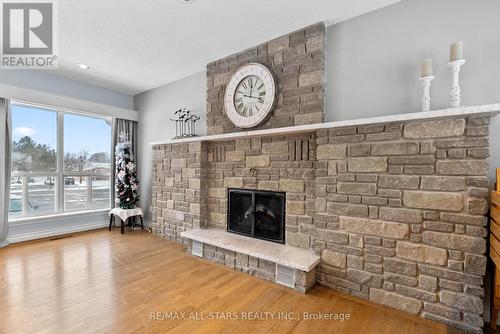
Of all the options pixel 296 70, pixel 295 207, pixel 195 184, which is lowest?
pixel 295 207

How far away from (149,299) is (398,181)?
249 cm

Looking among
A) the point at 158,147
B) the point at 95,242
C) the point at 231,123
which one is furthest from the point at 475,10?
the point at 95,242

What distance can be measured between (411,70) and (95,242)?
477cm

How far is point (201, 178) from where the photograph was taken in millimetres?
3439

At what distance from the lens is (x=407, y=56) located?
2113 millimetres

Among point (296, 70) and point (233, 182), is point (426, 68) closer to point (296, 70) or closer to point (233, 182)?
point (296, 70)

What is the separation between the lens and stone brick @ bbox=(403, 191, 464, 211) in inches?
69.0

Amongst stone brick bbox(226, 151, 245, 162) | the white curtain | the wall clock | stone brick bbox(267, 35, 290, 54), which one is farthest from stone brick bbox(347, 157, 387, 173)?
the white curtain

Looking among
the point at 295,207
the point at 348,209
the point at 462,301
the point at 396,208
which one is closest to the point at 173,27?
the point at 295,207

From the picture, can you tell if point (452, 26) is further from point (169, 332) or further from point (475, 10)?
point (169, 332)

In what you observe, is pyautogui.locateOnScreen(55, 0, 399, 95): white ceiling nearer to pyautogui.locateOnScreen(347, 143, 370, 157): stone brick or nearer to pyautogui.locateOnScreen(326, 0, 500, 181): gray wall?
pyautogui.locateOnScreen(326, 0, 500, 181): gray wall

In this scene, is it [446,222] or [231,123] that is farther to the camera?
[231,123]

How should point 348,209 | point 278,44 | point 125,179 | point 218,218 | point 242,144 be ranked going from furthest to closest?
point 125,179, point 218,218, point 242,144, point 278,44, point 348,209

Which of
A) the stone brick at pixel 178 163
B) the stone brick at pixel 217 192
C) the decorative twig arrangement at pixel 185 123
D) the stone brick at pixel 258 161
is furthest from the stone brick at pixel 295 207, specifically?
the decorative twig arrangement at pixel 185 123
